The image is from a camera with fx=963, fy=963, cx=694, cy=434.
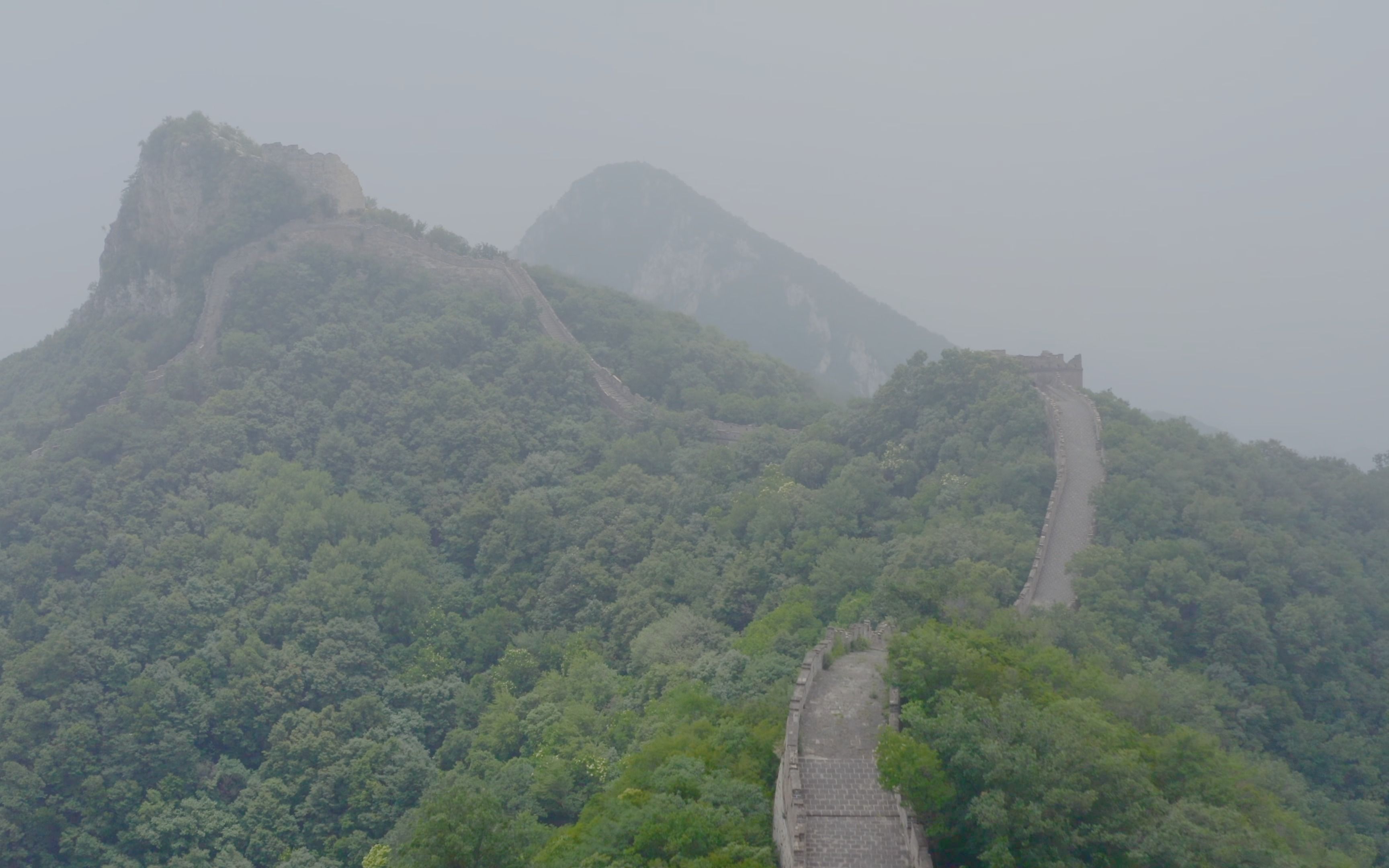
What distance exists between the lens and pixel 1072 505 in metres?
38.1

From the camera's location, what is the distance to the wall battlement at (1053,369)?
52.7m

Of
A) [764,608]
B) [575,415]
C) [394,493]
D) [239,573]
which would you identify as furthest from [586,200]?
[764,608]

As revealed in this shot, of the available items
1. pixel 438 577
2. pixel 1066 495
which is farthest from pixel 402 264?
pixel 1066 495

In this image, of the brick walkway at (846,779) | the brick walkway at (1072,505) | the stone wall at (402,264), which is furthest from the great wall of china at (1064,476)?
the stone wall at (402,264)

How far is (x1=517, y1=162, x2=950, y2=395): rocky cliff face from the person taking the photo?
111438mm

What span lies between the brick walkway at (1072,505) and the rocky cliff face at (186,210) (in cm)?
5376

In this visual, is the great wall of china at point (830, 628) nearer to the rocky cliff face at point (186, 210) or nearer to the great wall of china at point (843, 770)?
the great wall of china at point (843, 770)

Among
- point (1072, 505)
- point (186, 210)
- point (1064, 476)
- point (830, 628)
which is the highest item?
point (186, 210)

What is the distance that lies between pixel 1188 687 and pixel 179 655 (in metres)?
38.7

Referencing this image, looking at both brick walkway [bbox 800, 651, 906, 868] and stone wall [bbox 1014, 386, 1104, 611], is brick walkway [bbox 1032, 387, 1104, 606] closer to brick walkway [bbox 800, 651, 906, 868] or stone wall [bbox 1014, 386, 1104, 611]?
stone wall [bbox 1014, 386, 1104, 611]

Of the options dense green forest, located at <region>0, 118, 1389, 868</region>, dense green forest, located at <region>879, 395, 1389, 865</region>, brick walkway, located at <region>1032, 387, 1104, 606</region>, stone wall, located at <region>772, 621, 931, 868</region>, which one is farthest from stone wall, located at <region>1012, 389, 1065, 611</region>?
stone wall, located at <region>772, 621, 931, 868</region>

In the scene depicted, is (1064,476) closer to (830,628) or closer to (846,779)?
(830,628)

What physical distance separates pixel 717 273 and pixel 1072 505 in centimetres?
8982

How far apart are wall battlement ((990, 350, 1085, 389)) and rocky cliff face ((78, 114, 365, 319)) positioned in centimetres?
5007
